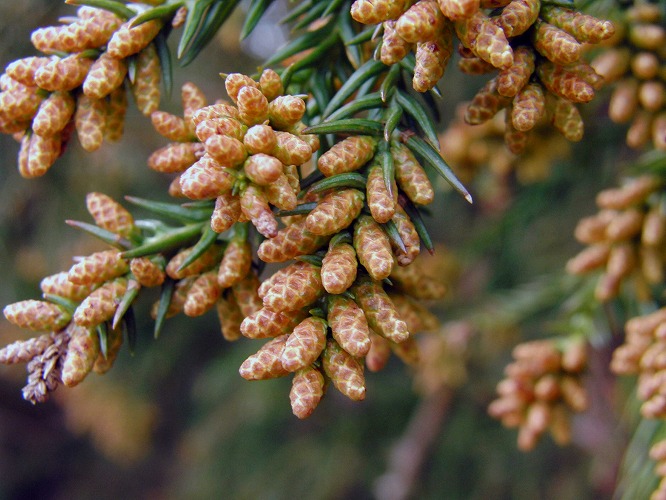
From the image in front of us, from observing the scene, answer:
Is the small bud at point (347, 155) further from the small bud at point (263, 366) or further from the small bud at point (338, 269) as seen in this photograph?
the small bud at point (263, 366)

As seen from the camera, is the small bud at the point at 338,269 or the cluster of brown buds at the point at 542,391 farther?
the cluster of brown buds at the point at 542,391

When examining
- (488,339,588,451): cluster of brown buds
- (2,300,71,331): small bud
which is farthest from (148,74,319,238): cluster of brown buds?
(488,339,588,451): cluster of brown buds

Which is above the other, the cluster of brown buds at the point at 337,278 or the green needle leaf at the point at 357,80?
the green needle leaf at the point at 357,80

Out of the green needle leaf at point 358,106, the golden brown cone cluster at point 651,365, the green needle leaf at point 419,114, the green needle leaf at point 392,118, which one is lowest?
the golden brown cone cluster at point 651,365

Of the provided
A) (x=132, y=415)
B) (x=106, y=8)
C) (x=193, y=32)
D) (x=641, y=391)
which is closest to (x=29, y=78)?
(x=106, y=8)

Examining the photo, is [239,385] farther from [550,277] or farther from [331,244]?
[331,244]

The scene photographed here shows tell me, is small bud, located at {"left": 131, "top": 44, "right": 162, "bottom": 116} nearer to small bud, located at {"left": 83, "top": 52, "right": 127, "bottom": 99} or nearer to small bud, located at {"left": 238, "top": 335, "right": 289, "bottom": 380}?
small bud, located at {"left": 83, "top": 52, "right": 127, "bottom": 99}

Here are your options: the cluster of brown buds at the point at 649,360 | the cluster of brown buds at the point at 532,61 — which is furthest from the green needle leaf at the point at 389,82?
the cluster of brown buds at the point at 649,360

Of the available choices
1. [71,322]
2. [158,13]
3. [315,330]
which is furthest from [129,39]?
[315,330]
